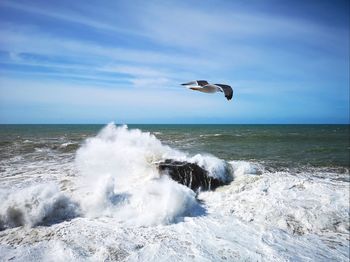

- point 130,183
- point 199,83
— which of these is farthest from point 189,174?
point 199,83

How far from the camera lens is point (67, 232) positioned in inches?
243

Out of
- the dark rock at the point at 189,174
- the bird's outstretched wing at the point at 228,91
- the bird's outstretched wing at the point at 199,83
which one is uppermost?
the bird's outstretched wing at the point at 199,83

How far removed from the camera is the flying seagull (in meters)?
4.44

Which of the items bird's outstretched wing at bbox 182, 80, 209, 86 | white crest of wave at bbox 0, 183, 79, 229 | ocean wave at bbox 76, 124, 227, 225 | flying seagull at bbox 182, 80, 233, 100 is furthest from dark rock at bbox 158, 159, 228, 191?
bird's outstretched wing at bbox 182, 80, 209, 86

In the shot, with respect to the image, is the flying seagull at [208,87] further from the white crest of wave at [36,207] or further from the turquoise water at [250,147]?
the turquoise water at [250,147]

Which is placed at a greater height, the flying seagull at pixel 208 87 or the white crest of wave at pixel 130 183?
the flying seagull at pixel 208 87

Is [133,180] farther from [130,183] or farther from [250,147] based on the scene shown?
[250,147]

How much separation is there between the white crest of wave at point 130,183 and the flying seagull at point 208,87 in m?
3.57

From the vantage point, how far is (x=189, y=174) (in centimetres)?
1005

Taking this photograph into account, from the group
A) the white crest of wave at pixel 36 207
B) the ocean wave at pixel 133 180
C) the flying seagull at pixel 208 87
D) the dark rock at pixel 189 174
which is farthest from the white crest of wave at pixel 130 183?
the flying seagull at pixel 208 87

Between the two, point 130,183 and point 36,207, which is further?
point 130,183

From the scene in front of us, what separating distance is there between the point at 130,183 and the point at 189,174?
6.57 ft

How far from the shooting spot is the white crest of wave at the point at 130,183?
718 cm

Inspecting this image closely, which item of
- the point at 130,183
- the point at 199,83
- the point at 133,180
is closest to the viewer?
the point at 199,83
